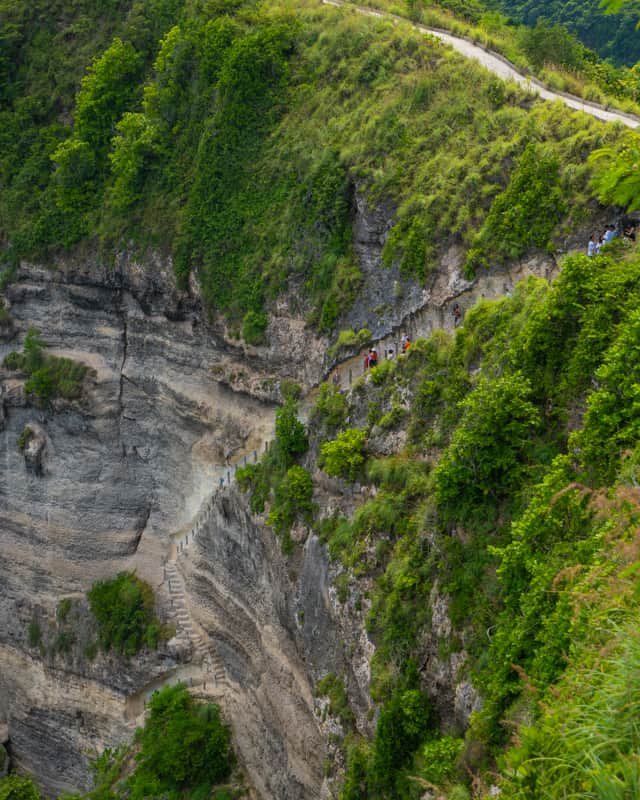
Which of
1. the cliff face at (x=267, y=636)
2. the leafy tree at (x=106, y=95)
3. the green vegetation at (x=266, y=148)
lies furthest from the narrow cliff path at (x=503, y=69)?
the cliff face at (x=267, y=636)

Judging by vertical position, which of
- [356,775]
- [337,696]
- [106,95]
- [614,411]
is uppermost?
[614,411]

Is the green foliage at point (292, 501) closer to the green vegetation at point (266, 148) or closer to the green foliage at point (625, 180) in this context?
the green vegetation at point (266, 148)

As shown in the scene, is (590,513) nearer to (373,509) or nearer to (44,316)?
(373,509)

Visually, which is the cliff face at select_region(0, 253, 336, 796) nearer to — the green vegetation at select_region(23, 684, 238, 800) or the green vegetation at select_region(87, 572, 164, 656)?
the green vegetation at select_region(87, 572, 164, 656)

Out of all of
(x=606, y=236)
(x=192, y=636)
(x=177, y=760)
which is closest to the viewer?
(x=606, y=236)

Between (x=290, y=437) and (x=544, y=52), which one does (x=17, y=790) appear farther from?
(x=544, y=52)

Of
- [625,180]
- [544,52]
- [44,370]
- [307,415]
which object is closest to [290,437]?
[307,415]
